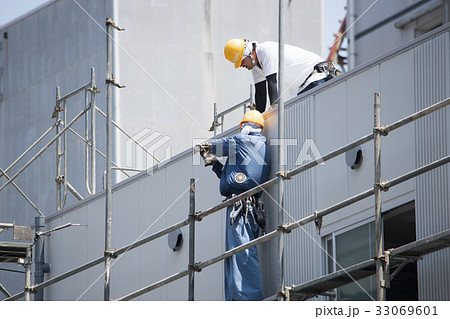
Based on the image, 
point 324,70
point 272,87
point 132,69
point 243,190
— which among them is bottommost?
point 243,190

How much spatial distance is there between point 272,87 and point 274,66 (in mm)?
369

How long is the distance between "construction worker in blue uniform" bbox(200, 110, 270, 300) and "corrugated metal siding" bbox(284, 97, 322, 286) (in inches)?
14.0

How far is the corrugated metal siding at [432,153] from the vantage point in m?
11.0

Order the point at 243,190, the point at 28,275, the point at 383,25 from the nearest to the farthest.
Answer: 1. the point at 243,190
2. the point at 28,275
3. the point at 383,25

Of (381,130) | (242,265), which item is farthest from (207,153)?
(381,130)

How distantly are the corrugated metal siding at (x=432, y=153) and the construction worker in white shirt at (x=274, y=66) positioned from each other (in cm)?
271

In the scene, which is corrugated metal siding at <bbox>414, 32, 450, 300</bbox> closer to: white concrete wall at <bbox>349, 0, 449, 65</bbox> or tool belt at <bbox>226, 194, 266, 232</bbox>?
tool belt at <bbox>226, 194, 266, 232</bbox>

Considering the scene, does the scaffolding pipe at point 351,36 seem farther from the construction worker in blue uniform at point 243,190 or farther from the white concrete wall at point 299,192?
the construction worker in blue uniform at point 243,190

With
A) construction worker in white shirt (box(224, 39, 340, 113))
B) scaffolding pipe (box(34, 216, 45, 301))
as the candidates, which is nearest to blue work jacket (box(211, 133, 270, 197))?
construction worker in white shirt (box(224, 39, 340, 113))

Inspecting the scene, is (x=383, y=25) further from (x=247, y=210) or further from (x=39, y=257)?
(x=247, y=210)

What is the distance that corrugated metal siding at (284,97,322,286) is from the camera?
1246 cm

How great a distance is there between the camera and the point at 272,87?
1375 cm
